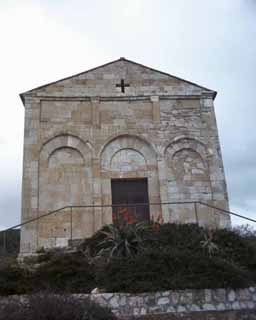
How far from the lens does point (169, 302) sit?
10.9 m

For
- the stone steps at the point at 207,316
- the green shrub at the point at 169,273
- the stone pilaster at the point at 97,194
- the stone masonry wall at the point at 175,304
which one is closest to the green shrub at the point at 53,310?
the stone masonry wall at the point at 175,304

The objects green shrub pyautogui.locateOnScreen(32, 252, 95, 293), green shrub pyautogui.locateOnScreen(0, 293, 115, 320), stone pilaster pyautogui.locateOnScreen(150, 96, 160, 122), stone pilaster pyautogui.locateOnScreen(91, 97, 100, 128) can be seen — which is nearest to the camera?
green shrub pyautogui.locateOnScreen(0, 293, 115, 320)

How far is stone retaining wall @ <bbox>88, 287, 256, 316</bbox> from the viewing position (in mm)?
10789

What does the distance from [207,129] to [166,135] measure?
1927mm

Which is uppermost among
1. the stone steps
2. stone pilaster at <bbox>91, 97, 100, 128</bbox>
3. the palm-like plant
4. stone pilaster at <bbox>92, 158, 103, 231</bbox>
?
stone pilaster at <bbox>91, 97, 100, 128</bbox>

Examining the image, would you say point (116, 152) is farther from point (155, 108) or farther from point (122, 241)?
point (122, 241)

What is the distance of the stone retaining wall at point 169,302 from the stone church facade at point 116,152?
241 inches

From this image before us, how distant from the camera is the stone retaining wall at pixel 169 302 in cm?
1079

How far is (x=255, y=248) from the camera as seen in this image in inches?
525

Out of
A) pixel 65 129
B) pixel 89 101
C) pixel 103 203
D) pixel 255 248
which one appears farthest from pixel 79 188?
pixel 255 248

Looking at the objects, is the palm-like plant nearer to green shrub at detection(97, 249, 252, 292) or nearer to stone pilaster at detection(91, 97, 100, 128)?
green shrub at detection(97, 249, 252, 292)

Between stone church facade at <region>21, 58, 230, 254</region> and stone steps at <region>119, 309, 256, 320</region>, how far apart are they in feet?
21.5

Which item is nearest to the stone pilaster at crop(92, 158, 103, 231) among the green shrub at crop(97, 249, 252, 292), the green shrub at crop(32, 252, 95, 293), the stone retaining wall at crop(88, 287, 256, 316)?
the green shrub at crop(32, 252, 95, 293)

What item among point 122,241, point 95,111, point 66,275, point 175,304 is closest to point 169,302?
point 175,304
